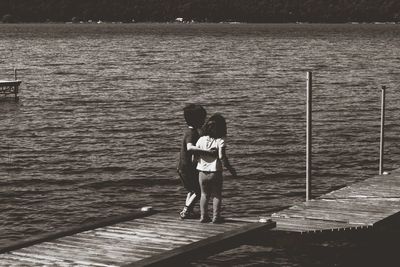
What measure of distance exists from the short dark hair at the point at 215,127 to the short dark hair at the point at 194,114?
0.43ft

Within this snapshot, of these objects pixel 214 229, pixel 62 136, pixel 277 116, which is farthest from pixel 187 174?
pixel 277 116

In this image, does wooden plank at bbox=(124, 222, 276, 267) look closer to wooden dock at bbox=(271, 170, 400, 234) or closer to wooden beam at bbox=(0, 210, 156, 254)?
wooden dock at bbox=(271, 170, 400, 234)

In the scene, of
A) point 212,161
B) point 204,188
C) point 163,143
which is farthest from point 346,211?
point 163,143

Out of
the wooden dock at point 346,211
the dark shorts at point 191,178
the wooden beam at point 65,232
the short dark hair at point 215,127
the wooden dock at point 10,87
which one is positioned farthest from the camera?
the wooden dock at point 10,87

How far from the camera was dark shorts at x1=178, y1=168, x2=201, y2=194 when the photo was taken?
49.0 ft

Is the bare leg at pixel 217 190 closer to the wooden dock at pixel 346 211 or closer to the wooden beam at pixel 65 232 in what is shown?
the wooden dock at pixel 346 211

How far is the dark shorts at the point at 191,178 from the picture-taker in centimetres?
1495

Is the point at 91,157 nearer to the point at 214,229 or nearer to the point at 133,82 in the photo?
the point at 214,229

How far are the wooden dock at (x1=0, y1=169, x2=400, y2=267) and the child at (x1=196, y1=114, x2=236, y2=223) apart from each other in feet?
1.61

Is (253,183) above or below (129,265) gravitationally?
below

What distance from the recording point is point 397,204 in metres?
16.6

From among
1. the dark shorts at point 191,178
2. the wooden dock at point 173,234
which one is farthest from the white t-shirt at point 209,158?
the wooden dock at point 173,234

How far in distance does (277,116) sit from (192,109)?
32855 millimetres

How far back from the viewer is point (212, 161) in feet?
46.9
